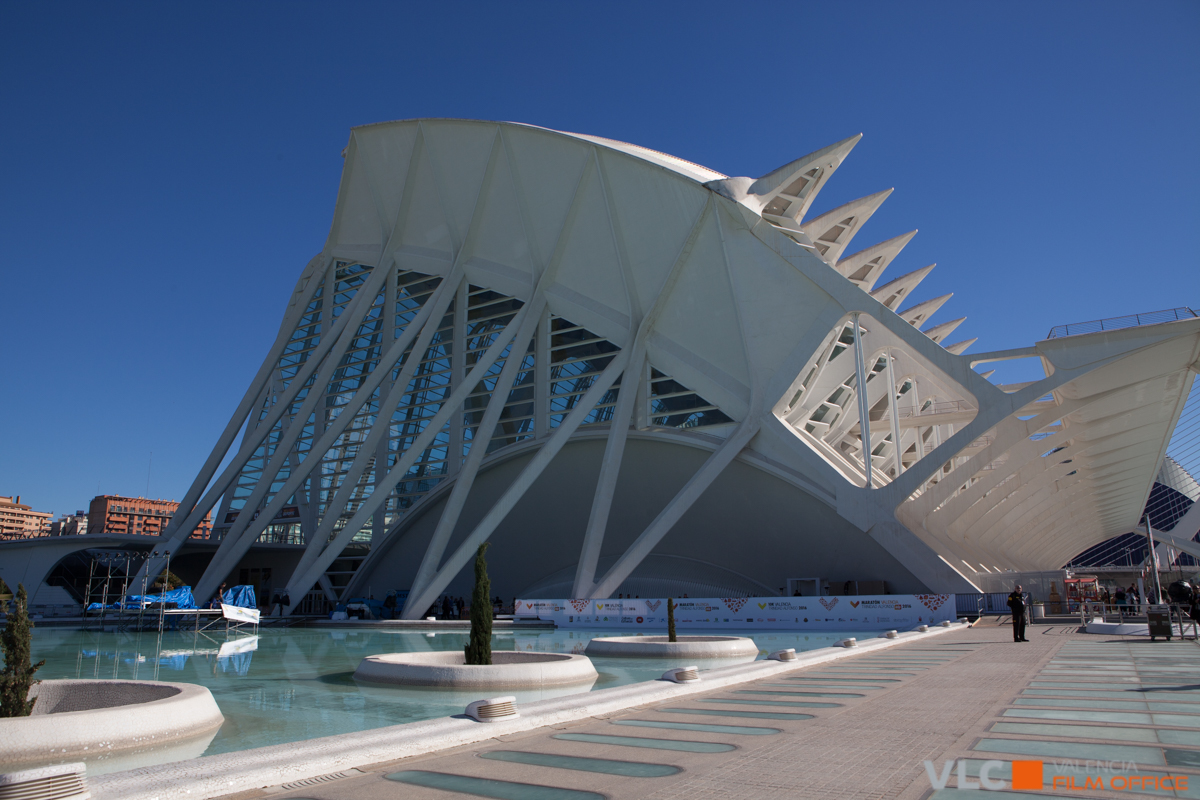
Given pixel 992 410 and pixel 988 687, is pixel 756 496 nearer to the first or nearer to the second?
pixel 992 410

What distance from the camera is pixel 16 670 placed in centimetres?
666

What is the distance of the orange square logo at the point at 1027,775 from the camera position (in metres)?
3.91

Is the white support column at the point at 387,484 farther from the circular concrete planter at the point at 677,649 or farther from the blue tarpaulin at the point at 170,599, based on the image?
the circular concrete planter at the point at 677,649

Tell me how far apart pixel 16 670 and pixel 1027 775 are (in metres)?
7.50

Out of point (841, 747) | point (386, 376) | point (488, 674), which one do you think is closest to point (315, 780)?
point (841, 747)

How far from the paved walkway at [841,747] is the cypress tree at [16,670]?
388 cm

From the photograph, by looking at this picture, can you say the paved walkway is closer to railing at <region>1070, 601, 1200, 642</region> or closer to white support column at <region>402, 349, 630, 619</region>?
railing at <region>1070, 601, 1200, 642</region>

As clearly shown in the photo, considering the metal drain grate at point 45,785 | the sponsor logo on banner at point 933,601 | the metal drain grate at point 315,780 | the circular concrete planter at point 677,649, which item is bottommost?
the circular concrete planter at point 677,649

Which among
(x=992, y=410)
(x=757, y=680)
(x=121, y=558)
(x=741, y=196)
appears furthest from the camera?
(x=121, y=558)

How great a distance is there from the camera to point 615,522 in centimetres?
3138

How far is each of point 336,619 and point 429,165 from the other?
19.5 meters

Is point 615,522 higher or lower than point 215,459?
lower

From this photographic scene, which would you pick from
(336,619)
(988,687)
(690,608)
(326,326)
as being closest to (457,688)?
(988,687)

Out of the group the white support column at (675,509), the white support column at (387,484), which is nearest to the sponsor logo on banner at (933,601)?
the white support column at (675,509)
